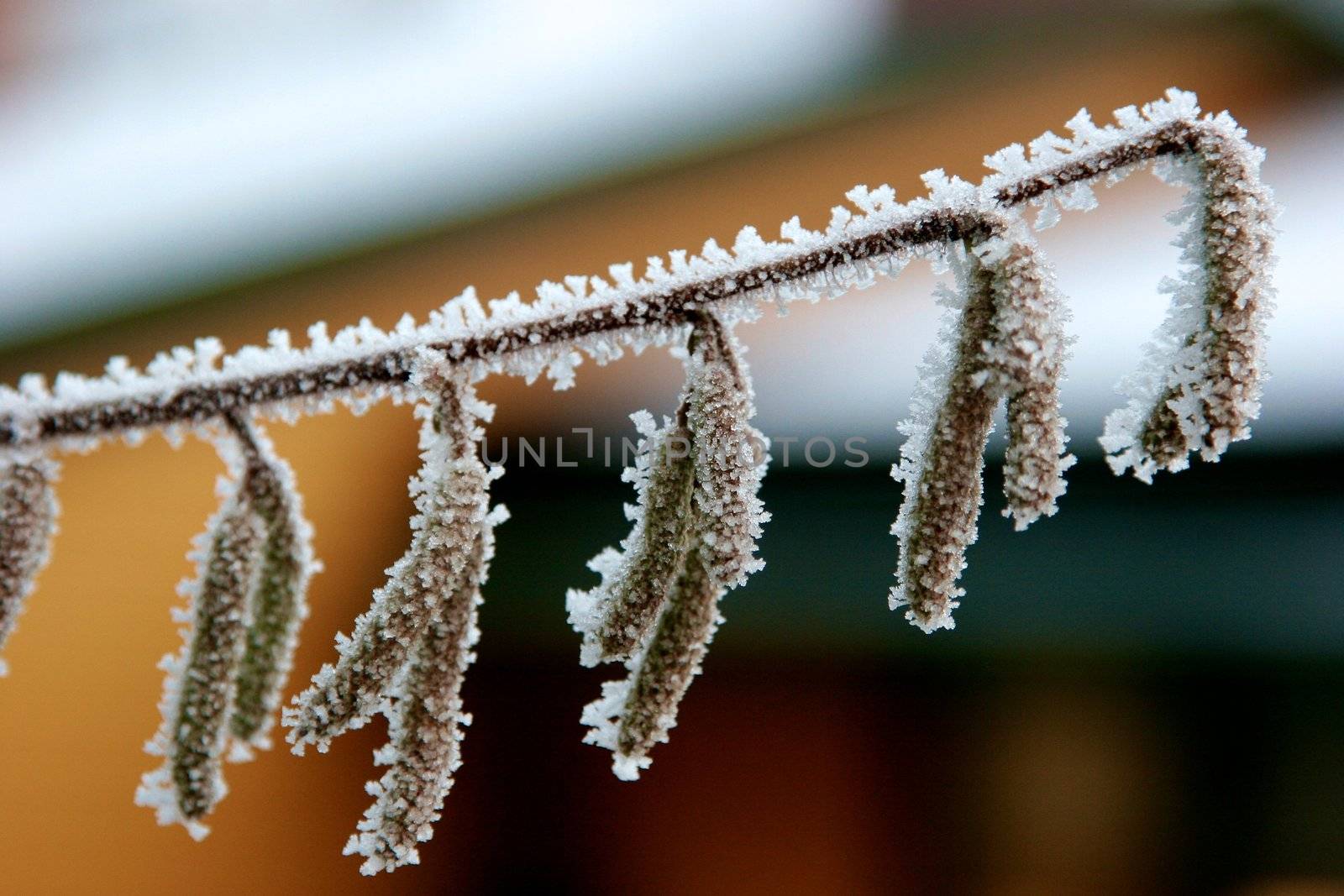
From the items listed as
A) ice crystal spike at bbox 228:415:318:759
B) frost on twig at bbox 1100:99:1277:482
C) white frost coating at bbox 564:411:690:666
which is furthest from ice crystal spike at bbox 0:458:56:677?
frost on twig at bbox 1100:99:1277:482

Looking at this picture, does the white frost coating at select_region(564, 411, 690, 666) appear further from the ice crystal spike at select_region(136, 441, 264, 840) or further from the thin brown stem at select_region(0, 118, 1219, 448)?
the ice crystal spike at select_region(136, 441, 264, 840)

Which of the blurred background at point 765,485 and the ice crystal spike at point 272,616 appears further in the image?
the blurred background at point 765,485

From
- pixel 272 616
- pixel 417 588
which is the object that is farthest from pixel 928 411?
pixel 272 616

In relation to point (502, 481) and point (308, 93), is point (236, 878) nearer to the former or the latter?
point (502, 481)

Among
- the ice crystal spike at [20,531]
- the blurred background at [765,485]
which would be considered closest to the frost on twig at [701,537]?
the ice crystal spike at [20,531]

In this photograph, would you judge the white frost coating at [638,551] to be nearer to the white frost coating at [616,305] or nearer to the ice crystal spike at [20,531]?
the white frost coating at [616,305]

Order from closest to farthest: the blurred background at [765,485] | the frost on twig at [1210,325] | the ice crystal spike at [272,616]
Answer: the frost on twig at [1210,325], the ice crystal spike at [272,616], the blurred background at [765,485]
